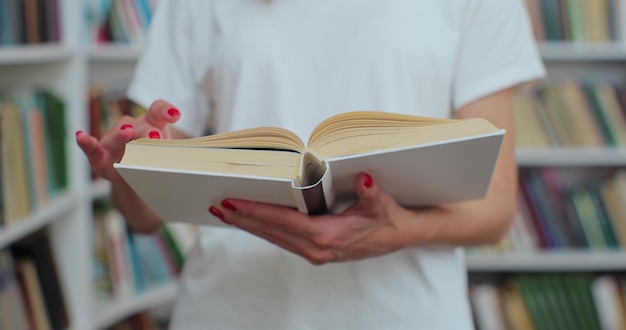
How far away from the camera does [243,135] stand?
0.73m

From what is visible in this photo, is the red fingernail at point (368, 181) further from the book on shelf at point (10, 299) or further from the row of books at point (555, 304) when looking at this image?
the row of books at point (555, 304)

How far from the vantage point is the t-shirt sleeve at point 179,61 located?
1.05m

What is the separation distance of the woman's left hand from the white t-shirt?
12 cm

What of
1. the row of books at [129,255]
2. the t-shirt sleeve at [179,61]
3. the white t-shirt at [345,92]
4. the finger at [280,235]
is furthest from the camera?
the row of books at [129,255]

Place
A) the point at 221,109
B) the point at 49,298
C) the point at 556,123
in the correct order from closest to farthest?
the point at 221,109, the point at 49,298, the point at 556,123

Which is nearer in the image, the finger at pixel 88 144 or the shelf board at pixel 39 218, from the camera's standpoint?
the finger at pixel 88 144

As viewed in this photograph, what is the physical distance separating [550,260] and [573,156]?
1.10 ft

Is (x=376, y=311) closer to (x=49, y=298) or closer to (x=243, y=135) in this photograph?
(x=243, y=135)

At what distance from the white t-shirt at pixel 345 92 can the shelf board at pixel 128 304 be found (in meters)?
1.05

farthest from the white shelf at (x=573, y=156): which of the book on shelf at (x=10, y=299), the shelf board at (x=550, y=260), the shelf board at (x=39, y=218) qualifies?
the book on shelf at (x=10, y=299)

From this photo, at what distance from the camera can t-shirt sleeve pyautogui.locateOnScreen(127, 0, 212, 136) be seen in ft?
3.45

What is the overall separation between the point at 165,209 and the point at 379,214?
0.24 m

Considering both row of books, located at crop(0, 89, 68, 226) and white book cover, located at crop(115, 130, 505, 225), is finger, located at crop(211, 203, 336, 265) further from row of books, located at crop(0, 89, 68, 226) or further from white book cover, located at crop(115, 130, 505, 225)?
row of books, located at crop(0, 89, 68, 226)

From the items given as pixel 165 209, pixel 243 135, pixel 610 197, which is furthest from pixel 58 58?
pixel 610 197
